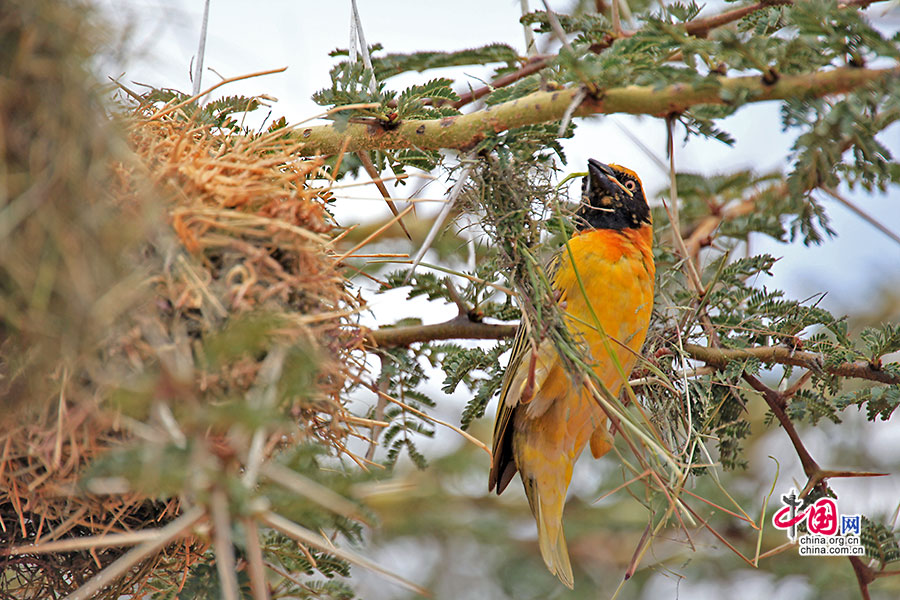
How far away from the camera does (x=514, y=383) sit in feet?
8.18

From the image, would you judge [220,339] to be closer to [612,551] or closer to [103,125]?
[103,125]

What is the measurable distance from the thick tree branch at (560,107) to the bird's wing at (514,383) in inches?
22.4

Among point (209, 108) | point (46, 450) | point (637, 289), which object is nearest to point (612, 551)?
point (637, 289)

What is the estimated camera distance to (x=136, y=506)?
1.91 metres

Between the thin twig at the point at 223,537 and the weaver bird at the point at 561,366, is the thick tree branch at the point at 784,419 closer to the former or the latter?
the weaver bird at the point at 561,366

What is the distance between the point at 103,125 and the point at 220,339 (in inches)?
15.7

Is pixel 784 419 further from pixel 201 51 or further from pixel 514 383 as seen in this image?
pixel 201 51

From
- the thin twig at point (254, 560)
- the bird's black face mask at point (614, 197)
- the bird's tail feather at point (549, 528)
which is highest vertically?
the bird's black face mask at point (614, 197)

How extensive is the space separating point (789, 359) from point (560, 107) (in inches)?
44.5

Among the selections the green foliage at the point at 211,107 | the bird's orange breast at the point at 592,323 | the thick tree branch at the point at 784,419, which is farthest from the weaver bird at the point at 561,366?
the green foliage at the point at 211,107

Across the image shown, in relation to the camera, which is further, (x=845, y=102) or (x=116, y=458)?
(x=845, y=102)

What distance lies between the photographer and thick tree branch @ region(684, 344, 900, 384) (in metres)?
2.39

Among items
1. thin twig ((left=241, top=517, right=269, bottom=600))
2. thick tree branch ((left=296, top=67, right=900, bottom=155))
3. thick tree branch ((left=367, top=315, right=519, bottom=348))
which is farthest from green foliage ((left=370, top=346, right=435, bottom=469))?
thin twig ((left=241, top=517, right=269, bottom=600))

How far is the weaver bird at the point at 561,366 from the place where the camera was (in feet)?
8.46
